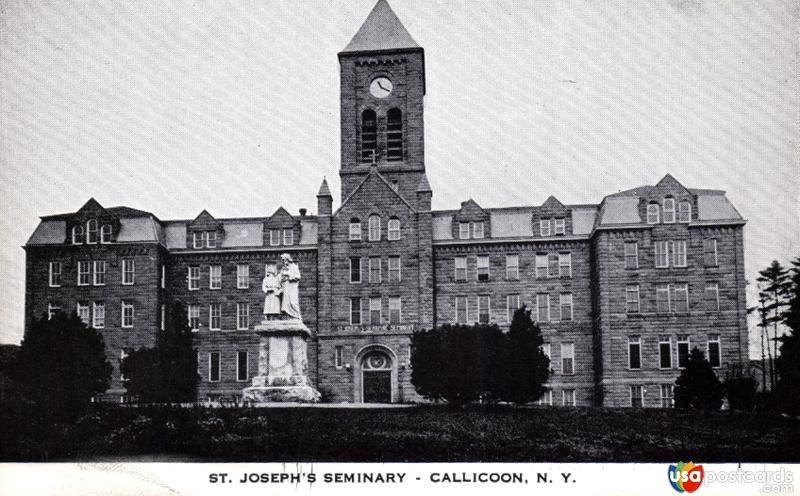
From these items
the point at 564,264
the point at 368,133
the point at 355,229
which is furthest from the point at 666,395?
the point at 368,133

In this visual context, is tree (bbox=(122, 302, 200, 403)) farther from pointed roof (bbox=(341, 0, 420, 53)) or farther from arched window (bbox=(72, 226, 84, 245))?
pointed roof (bbox=(341, 0, 420, 53))

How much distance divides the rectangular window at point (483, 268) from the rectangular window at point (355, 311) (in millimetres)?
6112

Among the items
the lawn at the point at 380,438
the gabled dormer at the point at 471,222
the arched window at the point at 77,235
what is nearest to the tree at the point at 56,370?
the lawn at the point at 380,438

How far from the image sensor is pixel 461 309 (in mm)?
48125

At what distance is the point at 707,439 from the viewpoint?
2288 centimetres

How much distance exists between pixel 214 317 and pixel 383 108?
1434 centimetres

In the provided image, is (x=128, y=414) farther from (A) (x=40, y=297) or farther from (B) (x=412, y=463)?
(A) (x=40, y=297)

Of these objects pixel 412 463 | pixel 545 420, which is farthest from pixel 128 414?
pixel 545 420

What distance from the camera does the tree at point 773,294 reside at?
74.2ft

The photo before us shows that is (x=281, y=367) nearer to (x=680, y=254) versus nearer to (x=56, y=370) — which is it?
(x=56, y=370)

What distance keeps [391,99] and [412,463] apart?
123 ft

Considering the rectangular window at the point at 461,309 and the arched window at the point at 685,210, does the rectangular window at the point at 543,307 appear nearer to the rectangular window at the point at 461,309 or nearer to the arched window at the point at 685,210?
the rectangular window at the point at 461,309

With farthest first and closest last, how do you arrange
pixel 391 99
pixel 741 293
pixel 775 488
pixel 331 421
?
pixel 391 99 → pixel 741 293 → pixel 331 421 → pixel 775 488

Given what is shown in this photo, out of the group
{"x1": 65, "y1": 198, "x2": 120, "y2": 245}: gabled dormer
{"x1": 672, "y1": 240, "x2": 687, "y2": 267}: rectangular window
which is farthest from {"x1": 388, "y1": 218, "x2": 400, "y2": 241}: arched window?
{"x1": 672, "y1": 240, "x2": 687, "y2": 267}: rectangular window
